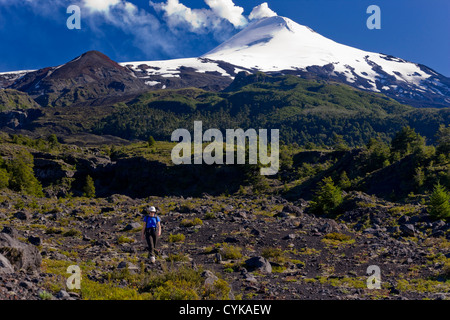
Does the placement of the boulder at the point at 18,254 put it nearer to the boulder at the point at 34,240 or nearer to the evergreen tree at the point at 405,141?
the boulder at the point at 34,240

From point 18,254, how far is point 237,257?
27.6ft

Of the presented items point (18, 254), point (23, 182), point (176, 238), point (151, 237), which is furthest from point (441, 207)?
point (23, 182)

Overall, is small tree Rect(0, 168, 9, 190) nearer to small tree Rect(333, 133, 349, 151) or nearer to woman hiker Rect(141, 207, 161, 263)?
woman hiker Rect(141, 207, 161, 263)

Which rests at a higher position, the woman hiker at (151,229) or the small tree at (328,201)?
the small tree at (328,201)

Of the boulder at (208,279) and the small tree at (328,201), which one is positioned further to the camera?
the small tree at (328,201)

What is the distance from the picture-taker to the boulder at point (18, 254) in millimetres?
8922

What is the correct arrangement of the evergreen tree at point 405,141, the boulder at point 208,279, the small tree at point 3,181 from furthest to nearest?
the evergreen tree at point 405,141 → the small tree at point 3,181 → the boulder at point 208,279

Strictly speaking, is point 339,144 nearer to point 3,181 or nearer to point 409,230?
point 409,230

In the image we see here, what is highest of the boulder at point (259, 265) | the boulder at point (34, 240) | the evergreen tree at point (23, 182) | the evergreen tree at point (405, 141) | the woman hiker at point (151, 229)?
the evergreen tree at point (405, 141)

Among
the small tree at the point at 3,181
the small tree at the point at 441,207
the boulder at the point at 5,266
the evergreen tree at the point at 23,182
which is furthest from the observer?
the evergreen tree at the point at 23,182

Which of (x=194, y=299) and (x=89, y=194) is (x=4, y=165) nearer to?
(x=89, y=194)

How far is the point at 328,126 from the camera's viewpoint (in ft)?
609

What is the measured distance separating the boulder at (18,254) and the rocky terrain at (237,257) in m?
0.03

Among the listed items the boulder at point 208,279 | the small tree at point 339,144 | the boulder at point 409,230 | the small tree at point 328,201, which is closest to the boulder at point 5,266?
the boulder at point 208,279
